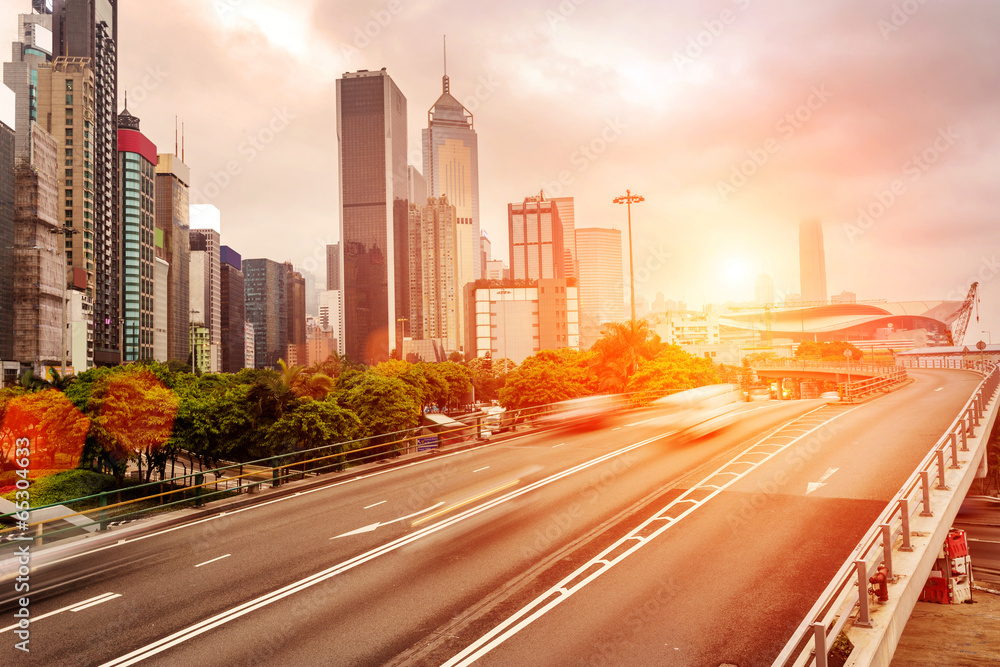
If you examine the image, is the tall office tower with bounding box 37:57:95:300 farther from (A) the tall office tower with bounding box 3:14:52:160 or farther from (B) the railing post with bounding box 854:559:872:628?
(B) the railing post with bounding box 854:559:872:628

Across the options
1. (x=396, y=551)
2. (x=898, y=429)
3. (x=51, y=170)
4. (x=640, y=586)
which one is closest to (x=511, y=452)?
(x=396, y=551)

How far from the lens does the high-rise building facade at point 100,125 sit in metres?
152

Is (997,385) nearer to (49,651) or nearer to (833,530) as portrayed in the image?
(833,530)

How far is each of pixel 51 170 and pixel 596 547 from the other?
495ft

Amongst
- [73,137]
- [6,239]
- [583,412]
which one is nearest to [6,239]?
[6,239]

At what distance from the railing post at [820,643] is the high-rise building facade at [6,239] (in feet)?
478

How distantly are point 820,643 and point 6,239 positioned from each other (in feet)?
488

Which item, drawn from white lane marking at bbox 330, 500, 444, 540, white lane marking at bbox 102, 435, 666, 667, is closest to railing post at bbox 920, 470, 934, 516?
white lane marking at bbox 102, 435, 666, 667

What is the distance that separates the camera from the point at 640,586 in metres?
10.9

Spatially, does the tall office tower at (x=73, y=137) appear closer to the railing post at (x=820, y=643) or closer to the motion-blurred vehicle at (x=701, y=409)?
the motion-blurred vehicle at (x=701, y=409)

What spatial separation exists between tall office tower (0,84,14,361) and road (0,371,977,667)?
430 feet

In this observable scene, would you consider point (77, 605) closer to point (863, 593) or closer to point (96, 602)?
point (96, 602)

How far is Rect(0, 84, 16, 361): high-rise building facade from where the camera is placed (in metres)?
113

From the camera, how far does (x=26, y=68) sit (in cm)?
14450
